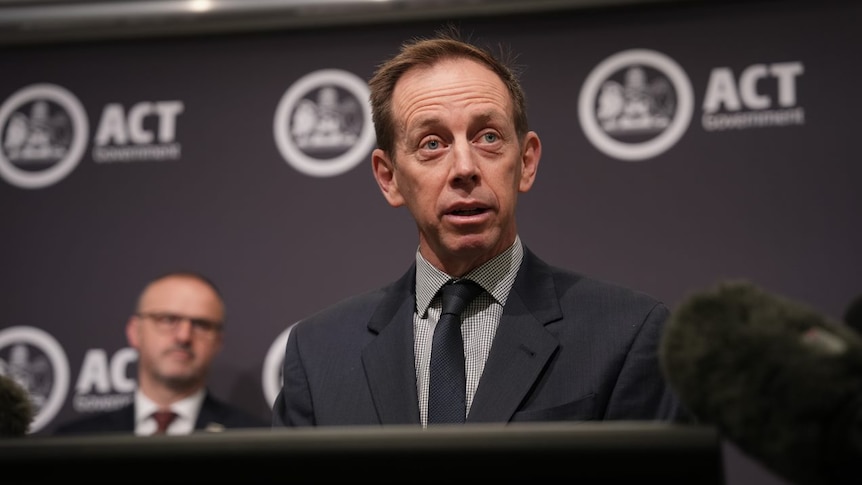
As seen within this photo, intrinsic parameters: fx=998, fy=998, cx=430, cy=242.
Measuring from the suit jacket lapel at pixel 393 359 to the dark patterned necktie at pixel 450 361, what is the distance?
0.04 m

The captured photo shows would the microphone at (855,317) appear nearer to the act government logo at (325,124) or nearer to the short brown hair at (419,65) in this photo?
the short brown hair at (419,65)

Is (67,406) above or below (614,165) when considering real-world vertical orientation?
below

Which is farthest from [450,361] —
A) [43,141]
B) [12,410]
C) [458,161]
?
[43,141]

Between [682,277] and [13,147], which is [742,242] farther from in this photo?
[13,147]

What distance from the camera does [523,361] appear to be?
1894mm

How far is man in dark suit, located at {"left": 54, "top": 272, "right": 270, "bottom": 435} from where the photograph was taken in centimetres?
355

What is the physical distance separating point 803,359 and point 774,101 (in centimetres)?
273

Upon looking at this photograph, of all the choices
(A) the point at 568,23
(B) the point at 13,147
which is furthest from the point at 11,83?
(A) the point at 568,23

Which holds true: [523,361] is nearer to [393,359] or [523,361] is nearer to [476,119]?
[393,359]

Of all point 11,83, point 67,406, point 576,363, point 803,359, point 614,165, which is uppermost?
point 11,83

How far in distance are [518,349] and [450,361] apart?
0.14 metres

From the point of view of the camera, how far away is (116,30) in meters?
3.88

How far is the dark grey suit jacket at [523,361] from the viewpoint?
6.02ft

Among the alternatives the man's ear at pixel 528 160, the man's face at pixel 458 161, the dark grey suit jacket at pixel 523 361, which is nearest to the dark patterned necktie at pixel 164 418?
the dark grey suit jacket at pixel 523 361
